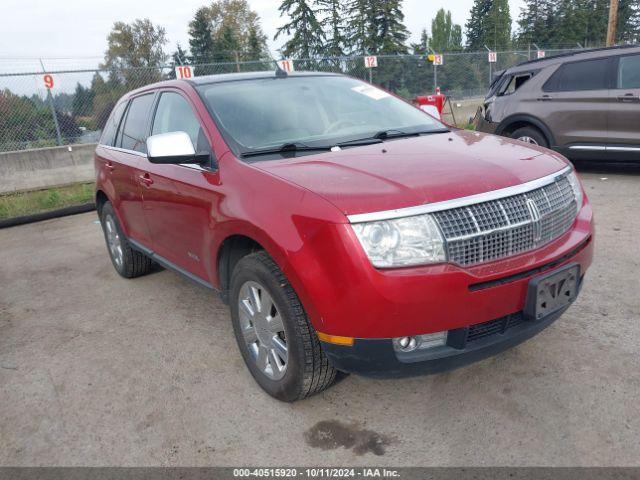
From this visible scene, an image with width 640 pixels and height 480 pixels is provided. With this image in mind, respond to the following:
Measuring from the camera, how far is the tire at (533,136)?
7960 mm

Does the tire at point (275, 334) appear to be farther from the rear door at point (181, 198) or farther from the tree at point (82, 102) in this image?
the tree at point (82, 102)

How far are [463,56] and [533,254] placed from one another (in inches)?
710

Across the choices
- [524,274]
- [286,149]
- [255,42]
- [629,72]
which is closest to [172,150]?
[286,149]

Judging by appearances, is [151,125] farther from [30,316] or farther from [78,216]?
[78,216]

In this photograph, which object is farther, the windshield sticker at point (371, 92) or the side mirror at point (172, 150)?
the windshield sticker at point (371, 92)

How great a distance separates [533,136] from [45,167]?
8.50 m

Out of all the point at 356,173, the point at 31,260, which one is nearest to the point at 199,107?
the point at 356,173

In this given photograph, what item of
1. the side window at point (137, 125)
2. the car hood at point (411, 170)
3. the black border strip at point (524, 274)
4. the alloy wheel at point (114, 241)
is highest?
the side window at point (137, 125)

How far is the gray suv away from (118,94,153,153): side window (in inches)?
228

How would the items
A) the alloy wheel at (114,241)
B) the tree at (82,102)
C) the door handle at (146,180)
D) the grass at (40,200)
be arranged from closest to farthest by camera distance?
the door handle at (146,180) < the alloy wheel at (114,241) < the grass at (40,200) < the tree at (82,102)

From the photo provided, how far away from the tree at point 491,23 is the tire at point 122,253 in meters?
66.7

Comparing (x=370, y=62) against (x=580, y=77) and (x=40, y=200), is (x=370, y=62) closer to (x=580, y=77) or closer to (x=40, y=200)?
(x=580, y=77)

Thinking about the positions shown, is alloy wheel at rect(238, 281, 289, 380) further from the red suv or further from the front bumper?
the front bumper

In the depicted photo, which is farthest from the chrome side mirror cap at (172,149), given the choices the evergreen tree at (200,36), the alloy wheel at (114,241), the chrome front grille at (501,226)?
the evergreen tree at (200,36)
